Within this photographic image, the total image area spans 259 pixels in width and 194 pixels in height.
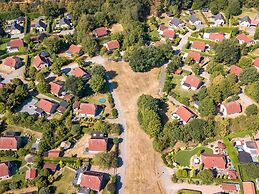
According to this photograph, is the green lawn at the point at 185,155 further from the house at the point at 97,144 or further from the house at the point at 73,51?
the house at the point at 73,51

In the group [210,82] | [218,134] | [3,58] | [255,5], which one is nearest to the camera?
[218,134]

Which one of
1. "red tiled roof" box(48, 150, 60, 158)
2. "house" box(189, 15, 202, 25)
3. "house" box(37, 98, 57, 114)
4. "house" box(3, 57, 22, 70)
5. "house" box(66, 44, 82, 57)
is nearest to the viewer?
"red tiled roof" box(48, 150, 60, 158)

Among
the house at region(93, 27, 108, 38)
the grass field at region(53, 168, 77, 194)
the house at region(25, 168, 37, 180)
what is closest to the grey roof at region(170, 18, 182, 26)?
the house at region(93, 27, 108, 38)

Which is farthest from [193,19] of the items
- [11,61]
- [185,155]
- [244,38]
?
[11,61]

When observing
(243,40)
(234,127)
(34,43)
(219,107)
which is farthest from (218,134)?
(34,43)

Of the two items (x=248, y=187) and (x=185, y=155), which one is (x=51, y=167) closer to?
(x=185, y=155)

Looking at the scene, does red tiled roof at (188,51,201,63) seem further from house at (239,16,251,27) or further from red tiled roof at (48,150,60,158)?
red tiled roof at (48,150,60,158)

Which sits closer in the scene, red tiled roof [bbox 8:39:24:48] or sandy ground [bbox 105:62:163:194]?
sandy ground [bbox 105:62:163:194]

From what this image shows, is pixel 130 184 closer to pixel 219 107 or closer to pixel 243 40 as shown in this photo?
pixel 219 107
